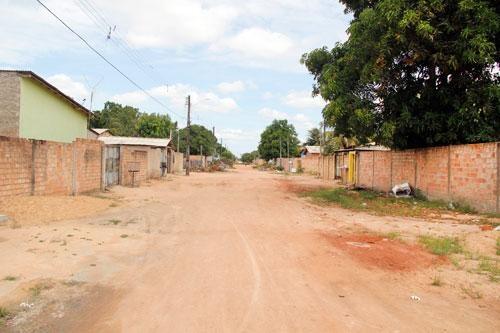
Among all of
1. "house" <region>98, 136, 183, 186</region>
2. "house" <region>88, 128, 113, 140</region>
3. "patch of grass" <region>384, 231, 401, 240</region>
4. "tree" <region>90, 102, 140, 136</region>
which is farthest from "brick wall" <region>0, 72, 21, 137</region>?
"tree" <region>90, 102, 140, 136</region>

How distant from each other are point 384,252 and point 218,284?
4.05 meters

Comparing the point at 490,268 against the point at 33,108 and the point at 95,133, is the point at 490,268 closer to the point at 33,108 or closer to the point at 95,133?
the point at 33,108

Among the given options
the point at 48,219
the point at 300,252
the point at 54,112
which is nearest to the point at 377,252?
the point at 300,252

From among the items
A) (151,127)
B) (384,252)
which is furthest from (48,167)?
(151,127)

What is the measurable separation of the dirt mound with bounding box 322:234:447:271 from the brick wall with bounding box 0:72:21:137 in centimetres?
1826

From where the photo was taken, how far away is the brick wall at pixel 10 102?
2228 cm

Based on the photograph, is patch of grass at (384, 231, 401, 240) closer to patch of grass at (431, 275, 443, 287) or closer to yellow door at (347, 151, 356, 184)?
patch of grass at (431, 275, 443, 287)

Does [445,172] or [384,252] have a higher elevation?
[445,172]

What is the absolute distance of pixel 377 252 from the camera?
8914 mm

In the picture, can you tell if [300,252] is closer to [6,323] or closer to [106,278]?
[106,278]

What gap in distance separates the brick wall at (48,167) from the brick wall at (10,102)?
5825 mm

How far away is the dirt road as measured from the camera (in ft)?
16.3

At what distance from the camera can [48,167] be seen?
15102 millimetres

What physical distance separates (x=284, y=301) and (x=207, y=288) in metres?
1.16
